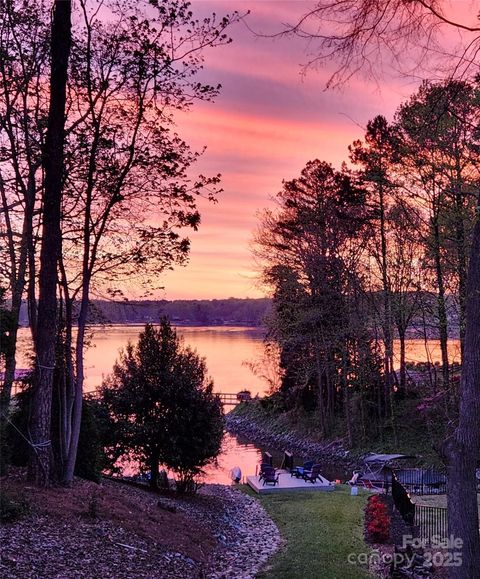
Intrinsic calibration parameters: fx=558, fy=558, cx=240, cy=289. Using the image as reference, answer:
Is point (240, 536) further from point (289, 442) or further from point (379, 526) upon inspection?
point (289, 442)

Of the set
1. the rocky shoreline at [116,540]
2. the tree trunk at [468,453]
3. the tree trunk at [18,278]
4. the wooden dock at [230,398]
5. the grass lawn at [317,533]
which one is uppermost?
the tree trunk at [18,278]

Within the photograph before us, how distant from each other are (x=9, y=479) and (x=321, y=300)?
22.1 m

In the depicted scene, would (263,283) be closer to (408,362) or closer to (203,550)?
(408,362)

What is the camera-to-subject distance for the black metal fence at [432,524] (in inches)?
511

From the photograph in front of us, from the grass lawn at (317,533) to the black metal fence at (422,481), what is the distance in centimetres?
228

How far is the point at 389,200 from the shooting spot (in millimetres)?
27516

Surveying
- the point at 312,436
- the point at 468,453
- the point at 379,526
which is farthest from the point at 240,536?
the point at 312,436

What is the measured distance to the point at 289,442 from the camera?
3566cm

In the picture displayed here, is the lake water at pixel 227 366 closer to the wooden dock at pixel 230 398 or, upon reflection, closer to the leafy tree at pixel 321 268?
the wooden dock at pixel 230 398

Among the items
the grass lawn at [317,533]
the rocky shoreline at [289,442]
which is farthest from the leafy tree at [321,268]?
the grass lawn at [317,533]

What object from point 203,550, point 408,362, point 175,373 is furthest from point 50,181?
point 408,362

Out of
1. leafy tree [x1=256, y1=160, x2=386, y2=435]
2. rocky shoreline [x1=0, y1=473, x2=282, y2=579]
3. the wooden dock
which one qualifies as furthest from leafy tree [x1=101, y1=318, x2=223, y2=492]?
the wooden dock

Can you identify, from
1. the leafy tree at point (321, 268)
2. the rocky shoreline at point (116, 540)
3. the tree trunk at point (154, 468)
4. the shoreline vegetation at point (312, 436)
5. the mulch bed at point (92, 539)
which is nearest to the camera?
the mulch bed at point (92, 539)

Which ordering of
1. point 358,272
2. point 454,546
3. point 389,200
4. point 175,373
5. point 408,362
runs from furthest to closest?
1. point 358,272
2. point 389,200
3. point 408,362
4. point 175,373
5. point 454,546
